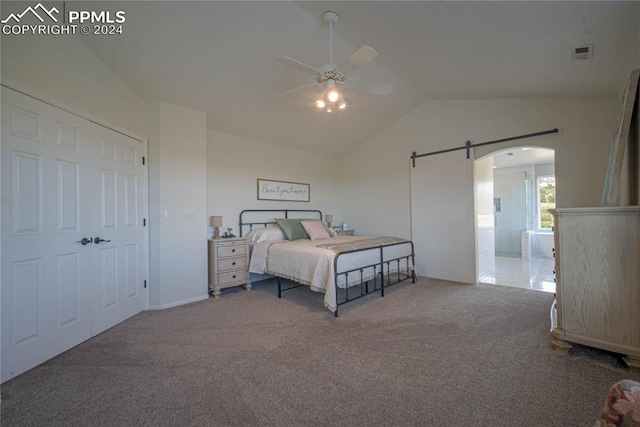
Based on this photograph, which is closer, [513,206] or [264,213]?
[264,213]

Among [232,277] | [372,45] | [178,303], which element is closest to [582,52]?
[372,45]

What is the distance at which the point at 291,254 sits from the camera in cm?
367

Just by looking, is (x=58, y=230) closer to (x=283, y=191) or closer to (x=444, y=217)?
(x=283, y=191)

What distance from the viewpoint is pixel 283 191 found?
18.1ft

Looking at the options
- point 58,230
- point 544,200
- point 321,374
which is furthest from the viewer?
point 544,200

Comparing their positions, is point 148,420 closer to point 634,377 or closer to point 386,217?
point 634,377

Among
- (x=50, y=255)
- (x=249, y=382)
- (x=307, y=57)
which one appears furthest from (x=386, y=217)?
(x=50, y=255)

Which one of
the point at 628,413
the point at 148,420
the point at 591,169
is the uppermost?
the point at 591,169

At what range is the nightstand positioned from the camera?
3942 millimetres

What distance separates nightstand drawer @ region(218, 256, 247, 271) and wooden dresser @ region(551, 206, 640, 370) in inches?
149

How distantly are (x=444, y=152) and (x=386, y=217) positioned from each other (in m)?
1.66

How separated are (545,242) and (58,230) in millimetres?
9407

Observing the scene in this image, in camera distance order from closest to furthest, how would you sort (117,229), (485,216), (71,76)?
(71,76) → (117,229) → (485,216)

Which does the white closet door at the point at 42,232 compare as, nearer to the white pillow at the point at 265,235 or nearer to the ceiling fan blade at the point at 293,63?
the ceiling fan blade at the point at 293,63
